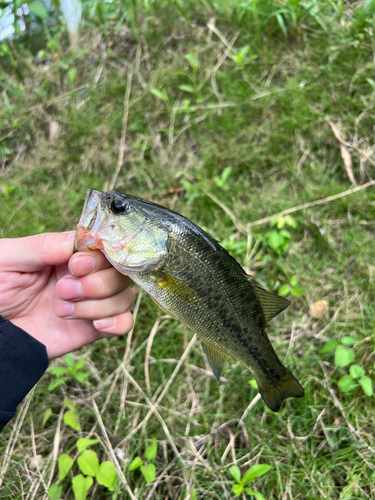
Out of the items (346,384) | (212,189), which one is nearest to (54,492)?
(346,384)

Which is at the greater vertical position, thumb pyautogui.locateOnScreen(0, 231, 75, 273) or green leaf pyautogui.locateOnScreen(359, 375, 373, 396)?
thumb pyautogui.locateOnScreen(0, 231, 75, 273)

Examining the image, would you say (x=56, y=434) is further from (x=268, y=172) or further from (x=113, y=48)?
(x=113, y=48)

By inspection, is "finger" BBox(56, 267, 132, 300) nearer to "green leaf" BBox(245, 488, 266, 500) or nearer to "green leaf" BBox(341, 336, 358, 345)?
"green leaf" BBox(245, 488, 266, 500)

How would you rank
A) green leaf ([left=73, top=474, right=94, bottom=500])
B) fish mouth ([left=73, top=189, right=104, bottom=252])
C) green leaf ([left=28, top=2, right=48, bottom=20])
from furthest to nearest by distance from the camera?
green leaf ([left=28, top=2, right=48, bottom=20]) < green leaf ([left=73, top=474, right=94, bottom=500]) < fish mouth ([left=73, top=189, right=104, bottom=252])

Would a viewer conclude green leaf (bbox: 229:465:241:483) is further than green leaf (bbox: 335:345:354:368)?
No

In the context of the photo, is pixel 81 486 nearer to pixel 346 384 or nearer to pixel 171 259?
pixel 171 259

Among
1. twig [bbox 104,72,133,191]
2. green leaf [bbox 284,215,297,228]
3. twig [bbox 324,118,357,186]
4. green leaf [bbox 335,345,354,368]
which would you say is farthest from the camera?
twig [bbox 104,72,133,191]

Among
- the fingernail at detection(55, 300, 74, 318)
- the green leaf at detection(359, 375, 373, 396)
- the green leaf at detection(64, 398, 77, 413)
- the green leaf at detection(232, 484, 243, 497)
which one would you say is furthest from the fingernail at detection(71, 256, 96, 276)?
the green leaf at detection(359, 375, 373, 396)
